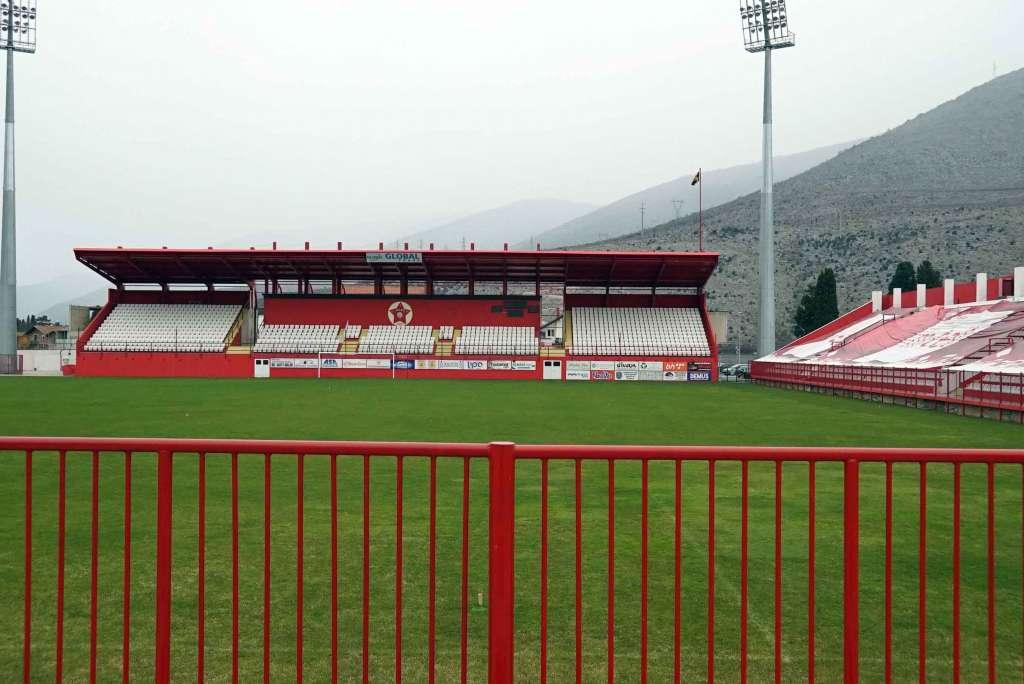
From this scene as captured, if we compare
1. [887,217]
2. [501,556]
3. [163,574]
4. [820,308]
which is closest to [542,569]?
[501,556]

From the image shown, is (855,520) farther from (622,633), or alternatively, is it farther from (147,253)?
(147,253)

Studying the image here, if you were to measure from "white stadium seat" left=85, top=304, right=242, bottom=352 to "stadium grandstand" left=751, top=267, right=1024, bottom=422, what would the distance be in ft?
109

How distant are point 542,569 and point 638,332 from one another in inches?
1881

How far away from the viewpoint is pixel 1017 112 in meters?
158

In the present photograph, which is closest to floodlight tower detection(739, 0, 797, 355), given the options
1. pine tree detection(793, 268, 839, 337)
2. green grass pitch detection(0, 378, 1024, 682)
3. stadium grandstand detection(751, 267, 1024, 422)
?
stadium grandstand detection(751, 267, 1024, 422)

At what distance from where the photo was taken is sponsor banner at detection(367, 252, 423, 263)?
46.8 m

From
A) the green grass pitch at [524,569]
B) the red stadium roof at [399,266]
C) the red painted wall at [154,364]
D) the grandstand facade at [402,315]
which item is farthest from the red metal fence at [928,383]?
the red painted wall at [154,364]

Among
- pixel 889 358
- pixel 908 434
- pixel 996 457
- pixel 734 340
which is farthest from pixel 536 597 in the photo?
pixel 734 340

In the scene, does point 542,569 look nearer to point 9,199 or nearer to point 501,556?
point 501,556

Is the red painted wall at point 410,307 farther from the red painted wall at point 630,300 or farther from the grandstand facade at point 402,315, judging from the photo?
the red painted wall at point 630,300

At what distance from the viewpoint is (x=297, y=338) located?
49.3 metres

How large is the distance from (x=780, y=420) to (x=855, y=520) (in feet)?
53.6

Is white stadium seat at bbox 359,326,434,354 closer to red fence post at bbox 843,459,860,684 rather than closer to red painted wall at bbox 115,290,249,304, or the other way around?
red painted wall at bbox 115,290,249,304

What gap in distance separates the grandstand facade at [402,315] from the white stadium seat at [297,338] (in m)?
0.10
